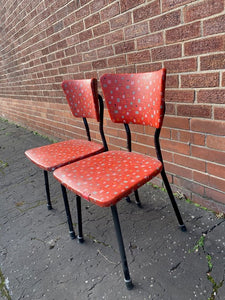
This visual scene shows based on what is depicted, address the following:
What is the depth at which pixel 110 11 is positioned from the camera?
1.77m

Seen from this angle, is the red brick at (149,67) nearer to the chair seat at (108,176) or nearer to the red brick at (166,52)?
the red brick at (166,52)

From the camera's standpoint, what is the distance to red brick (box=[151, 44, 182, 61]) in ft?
4.65

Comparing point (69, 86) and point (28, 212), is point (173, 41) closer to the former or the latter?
point (69, 86)

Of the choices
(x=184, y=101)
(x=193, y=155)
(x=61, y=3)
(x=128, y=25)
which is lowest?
(x=193, y=155)

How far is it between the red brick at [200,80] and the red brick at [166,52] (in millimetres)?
149

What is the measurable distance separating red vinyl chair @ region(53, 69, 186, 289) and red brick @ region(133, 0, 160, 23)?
0.45 meters

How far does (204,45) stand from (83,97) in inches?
35.0

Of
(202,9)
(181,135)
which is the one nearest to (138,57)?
(202,9)

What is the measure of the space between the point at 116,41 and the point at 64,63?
1013mm

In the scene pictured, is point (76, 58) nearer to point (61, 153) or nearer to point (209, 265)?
point (61, 153)

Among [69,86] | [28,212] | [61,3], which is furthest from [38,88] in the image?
A: [28,212]

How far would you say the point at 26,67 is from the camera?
369 centimetres

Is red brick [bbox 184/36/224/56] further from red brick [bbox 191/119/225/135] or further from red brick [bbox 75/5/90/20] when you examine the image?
red brick [bbox 75/5/90/20]

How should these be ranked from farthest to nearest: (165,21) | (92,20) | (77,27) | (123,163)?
(77,27) → (92,20) → (165,21) → (123,163)
